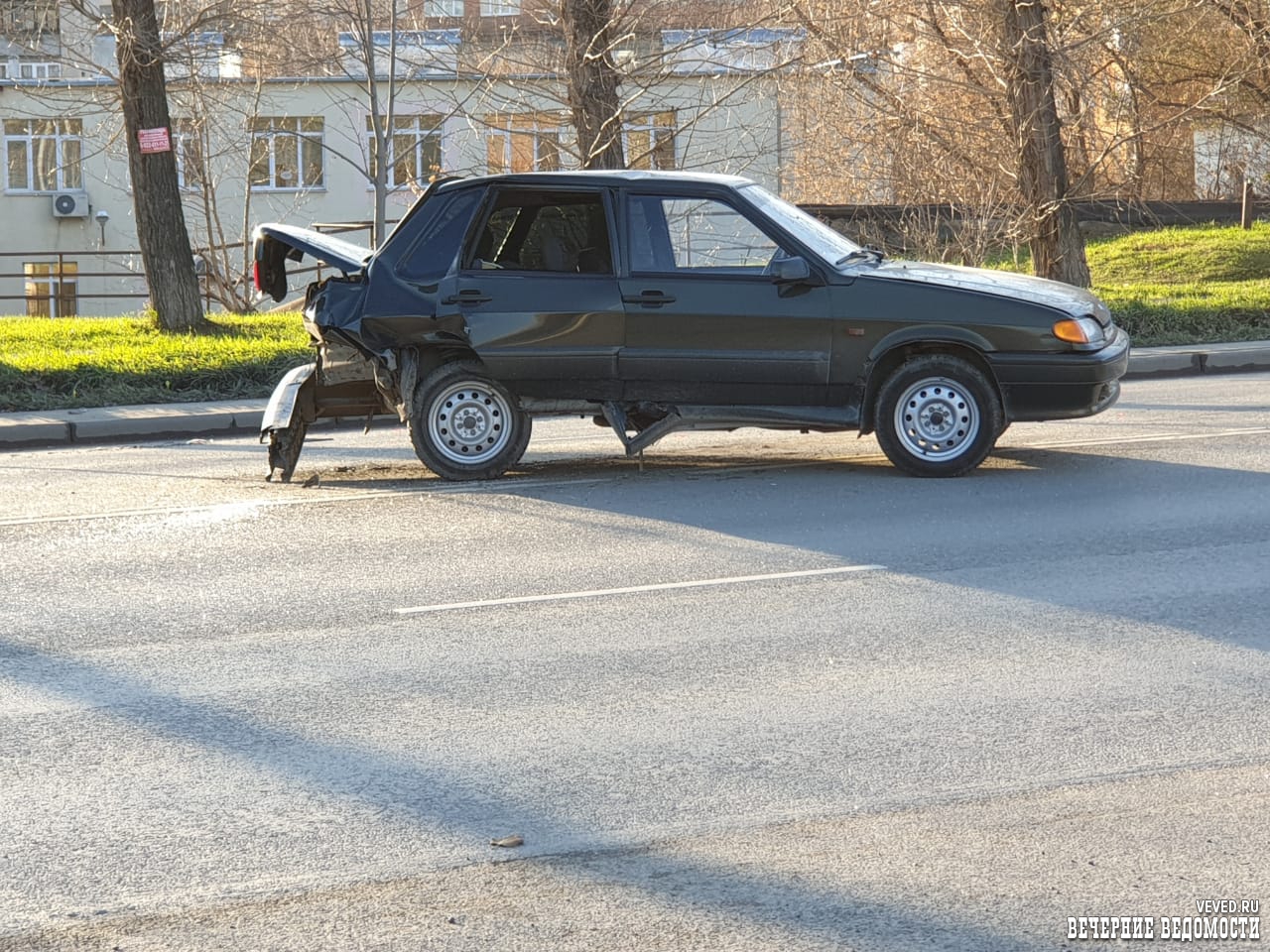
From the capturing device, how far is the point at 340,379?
10.7 m

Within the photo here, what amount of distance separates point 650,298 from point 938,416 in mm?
1827

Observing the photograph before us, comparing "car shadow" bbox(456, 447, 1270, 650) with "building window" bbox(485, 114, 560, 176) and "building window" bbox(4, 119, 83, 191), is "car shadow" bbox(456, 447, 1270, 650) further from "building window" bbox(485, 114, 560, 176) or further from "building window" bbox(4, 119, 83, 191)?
"building window" bbox(4, 119, 83, 191)

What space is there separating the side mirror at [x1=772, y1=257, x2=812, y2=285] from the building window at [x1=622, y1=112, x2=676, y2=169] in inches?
418

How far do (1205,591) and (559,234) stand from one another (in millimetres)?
4600

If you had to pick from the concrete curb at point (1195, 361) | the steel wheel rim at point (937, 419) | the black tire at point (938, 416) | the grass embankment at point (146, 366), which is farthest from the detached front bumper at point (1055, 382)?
the grass embankment at point (146, 366)

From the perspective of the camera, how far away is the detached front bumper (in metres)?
9.86

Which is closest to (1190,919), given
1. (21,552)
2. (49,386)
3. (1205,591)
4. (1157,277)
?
(1205,591)

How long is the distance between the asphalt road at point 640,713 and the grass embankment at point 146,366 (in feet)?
17.0

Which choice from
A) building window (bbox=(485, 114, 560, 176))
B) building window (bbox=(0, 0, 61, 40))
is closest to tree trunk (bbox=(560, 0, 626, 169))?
building window (bbox=(485, 114, 560, 176))

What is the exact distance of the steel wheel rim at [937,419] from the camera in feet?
32.9

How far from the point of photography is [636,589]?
301 inches

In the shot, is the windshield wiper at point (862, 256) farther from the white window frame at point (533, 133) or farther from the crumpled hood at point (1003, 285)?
the white window frame at point (533, 133)

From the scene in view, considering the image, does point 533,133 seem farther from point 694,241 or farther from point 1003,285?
point 1003,285

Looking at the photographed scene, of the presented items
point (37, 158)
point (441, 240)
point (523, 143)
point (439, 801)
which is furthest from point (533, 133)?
point (37, 158)
